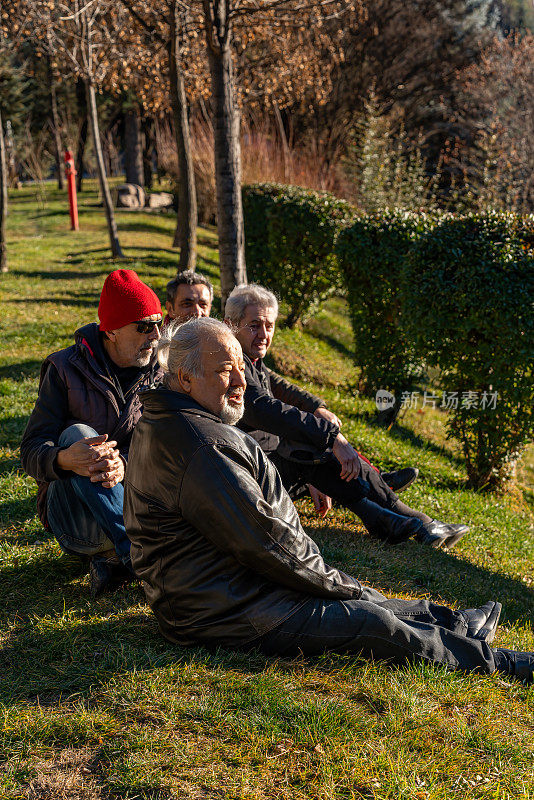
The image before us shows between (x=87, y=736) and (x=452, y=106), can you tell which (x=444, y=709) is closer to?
(x=87, y=736)

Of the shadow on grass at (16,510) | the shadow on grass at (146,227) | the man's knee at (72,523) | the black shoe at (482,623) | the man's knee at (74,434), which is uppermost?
the shadow on grass at (146,227)

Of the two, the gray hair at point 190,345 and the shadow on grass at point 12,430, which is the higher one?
the gray hair at point 190,345

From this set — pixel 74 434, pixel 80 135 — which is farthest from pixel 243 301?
pixel 80 135

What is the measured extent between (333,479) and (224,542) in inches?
76.4

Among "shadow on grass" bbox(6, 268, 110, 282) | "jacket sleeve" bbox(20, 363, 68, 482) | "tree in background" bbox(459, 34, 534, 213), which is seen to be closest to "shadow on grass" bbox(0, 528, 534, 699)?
"jacket sleeve" bbox(20, 363, 68, 482)

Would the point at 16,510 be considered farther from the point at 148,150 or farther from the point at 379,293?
the point at 148,150

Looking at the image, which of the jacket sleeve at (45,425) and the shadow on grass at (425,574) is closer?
the jacket sleeve at (45,425)

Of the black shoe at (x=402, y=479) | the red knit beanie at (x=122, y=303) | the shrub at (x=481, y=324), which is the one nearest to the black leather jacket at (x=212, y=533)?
the red knit beanie at (x=122, y=303)

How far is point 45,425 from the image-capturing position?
3717 millimetres

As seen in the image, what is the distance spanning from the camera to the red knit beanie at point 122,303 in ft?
12.3

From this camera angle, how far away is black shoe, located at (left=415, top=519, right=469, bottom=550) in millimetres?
4691

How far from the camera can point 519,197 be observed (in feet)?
57.1

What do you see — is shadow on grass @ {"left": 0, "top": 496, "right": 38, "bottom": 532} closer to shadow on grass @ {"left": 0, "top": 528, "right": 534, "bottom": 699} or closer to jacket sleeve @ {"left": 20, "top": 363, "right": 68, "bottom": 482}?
shadow on grass @ {"left": 0, "top": 528, "right": 534, "bottom": 699}

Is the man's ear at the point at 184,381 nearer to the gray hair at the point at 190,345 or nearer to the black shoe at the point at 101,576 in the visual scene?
the gray hair at the point at 190,345
